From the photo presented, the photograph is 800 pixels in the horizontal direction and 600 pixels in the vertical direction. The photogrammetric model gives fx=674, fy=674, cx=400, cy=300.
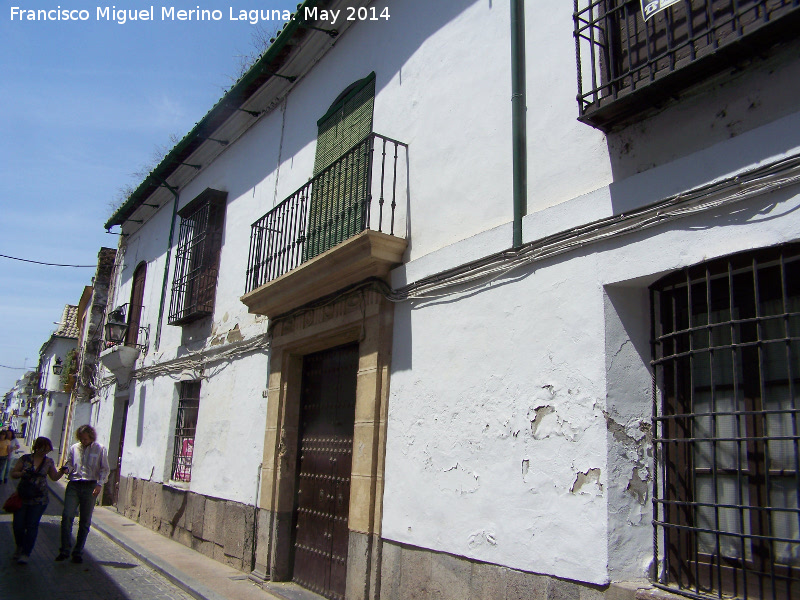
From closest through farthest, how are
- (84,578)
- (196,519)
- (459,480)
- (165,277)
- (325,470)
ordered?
(459,480) → (325,470) → (84,578) → (196,519) → (165,277)

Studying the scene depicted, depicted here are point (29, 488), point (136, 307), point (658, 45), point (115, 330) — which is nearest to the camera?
point (658, 45)

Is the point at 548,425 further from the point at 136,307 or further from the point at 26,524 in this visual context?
the point at 136,307

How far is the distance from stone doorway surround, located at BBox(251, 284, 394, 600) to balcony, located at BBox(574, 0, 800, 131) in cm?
232

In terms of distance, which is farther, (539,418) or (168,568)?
(168,568)

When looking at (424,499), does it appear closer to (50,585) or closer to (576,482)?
(576,482)

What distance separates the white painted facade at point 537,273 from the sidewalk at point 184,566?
6.45 feet

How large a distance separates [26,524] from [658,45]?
673 cm

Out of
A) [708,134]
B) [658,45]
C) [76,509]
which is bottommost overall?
[76,509]

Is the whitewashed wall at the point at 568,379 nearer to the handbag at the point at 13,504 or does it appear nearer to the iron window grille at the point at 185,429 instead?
the handbag at the point at 13,504

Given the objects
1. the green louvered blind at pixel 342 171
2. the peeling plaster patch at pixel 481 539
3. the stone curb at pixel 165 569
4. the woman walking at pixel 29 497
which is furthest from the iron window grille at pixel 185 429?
the peeling plaster patch at pixel 481 539

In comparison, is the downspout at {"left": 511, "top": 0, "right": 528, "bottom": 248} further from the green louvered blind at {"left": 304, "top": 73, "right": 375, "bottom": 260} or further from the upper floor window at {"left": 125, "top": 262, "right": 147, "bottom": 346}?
the upper floor window at {"left": 125, "top": 262, "right": 147, "bottom": 346}

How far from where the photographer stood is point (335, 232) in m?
5.87

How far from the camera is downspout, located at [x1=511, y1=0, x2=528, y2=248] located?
4.15 m

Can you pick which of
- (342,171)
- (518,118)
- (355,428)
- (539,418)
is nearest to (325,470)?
(355,428)
